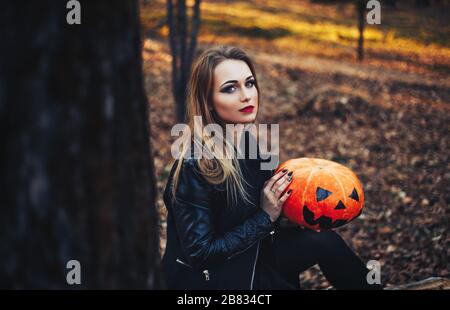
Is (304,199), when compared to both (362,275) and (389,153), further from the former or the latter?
(389,153)

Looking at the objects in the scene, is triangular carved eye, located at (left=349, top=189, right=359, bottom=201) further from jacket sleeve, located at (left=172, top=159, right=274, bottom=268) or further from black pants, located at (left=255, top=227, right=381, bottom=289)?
jacket sleeve, located at (left=172, top=159, right=274, bottom=268)

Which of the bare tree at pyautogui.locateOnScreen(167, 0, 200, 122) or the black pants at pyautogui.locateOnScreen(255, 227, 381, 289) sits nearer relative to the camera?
the black pants at pyautogui.locateOnScreen(255, 227, 381, 289)

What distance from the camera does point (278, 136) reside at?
8.90 m

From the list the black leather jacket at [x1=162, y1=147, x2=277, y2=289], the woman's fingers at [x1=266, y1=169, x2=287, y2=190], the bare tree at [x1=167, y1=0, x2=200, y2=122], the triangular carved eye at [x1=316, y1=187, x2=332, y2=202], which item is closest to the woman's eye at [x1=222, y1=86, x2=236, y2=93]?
the black leather jacket at [x1=162, y1=147, x2=277, y2=289]

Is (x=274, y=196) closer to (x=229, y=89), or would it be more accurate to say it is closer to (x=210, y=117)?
(x=210, y=117)

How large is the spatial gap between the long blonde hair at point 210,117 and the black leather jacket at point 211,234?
69mm

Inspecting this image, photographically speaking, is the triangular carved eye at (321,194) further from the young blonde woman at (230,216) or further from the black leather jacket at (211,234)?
the black leather jacket at (211,234)

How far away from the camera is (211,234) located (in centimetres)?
272

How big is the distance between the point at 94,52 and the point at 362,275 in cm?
252

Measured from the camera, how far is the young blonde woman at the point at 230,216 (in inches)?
108

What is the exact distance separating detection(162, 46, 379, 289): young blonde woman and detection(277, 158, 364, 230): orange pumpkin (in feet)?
0.31

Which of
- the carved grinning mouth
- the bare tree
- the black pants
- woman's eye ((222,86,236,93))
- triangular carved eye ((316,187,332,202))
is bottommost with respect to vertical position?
the black pants

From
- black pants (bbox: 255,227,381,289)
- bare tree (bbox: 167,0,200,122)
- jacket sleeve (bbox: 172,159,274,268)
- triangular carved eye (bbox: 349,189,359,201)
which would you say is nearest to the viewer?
jacket sleeve (bbox: 172,159,274,268)

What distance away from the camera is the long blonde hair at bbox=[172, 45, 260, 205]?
285 centimetres
